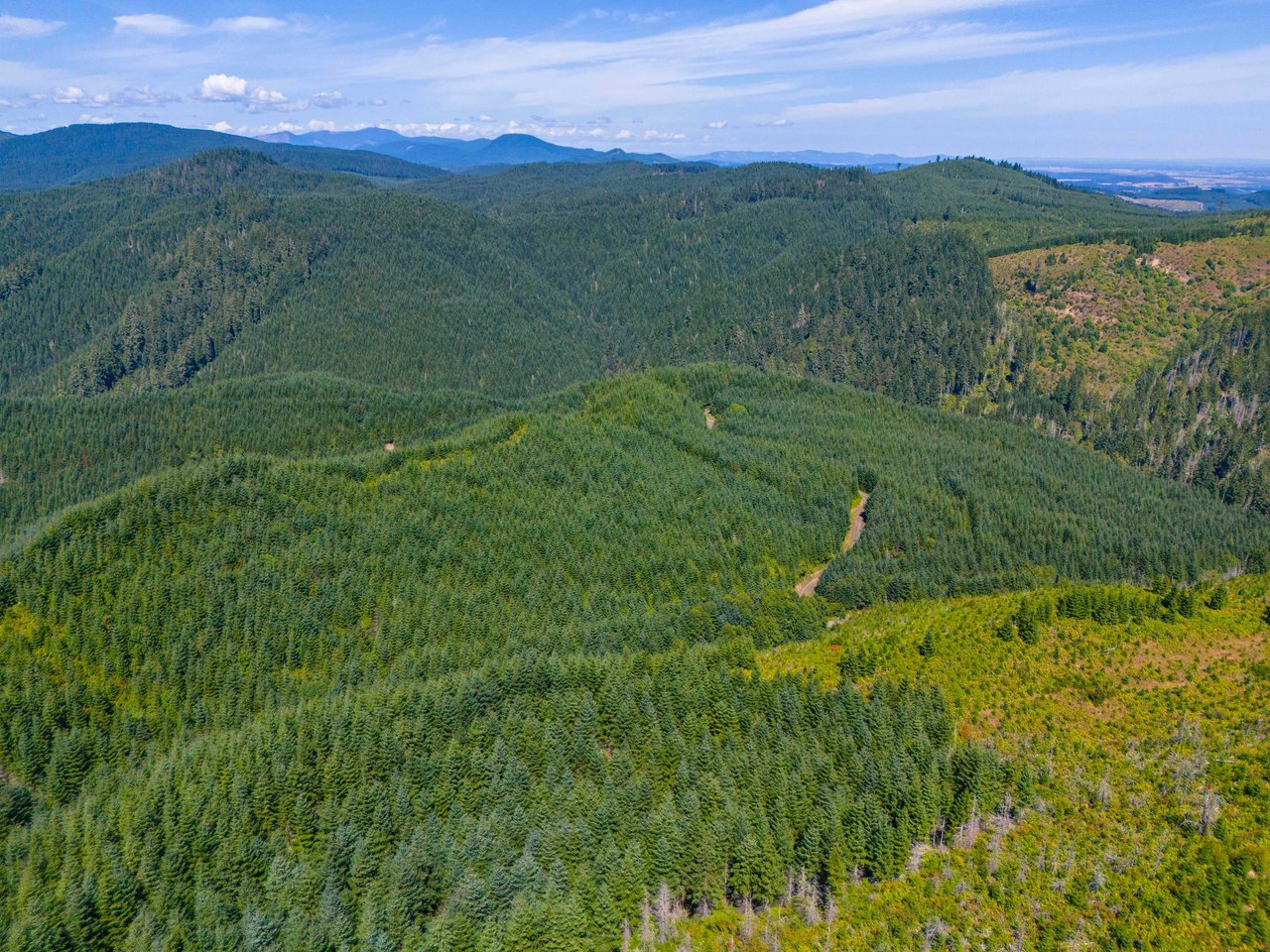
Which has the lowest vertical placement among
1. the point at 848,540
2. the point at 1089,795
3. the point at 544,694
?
the point at 848,540

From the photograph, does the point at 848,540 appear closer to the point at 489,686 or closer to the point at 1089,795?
the point at 489,686

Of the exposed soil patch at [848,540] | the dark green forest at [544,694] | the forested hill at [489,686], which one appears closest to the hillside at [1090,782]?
the dark green forest at [544,694]

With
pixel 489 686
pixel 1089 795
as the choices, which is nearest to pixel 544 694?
pixel 489 686

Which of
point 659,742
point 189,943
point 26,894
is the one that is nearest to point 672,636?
point 659,742

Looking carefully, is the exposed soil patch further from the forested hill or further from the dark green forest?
the forested hill

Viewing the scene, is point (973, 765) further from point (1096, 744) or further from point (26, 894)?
point (26, 894)

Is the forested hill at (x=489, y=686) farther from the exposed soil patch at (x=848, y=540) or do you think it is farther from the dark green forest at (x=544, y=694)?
the exposed soil patch at (x=848, y=540)

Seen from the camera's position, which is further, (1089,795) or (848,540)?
(848,540)
